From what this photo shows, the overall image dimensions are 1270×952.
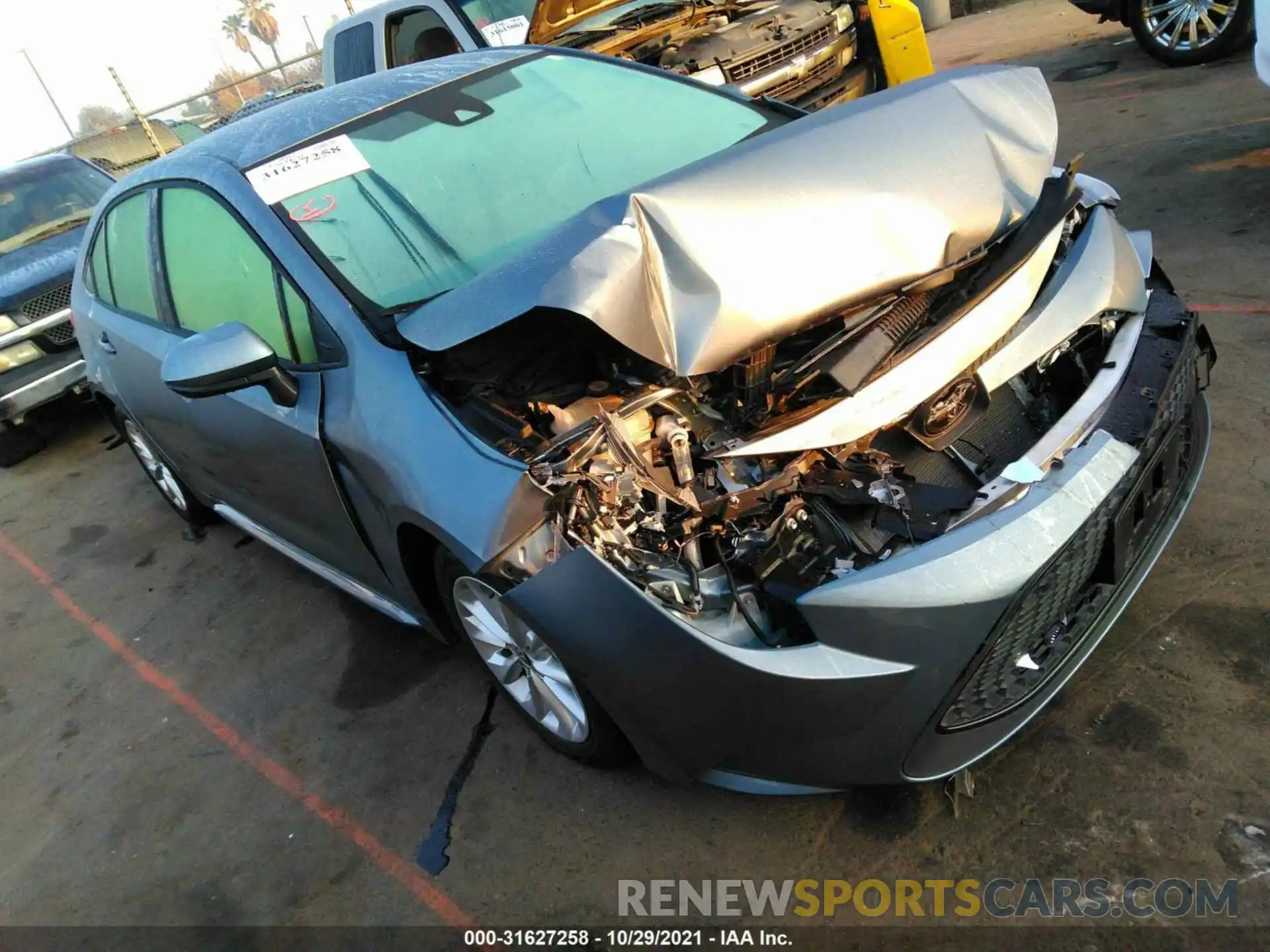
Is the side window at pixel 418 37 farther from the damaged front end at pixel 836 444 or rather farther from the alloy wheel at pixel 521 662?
the alloy wheel at pixel 521 662

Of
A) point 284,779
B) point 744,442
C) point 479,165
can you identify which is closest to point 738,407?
point 744,442

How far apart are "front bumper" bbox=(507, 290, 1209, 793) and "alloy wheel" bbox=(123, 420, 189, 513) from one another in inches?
124

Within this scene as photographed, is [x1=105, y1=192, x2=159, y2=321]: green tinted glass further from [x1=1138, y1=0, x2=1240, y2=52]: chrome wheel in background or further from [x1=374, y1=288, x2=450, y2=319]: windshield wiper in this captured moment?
[x1=1138, y1=0, x2=1240, y2=52]: chrome wheel in background

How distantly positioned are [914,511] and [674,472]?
0.54 metres

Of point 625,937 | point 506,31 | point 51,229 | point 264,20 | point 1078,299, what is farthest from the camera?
point 264,20

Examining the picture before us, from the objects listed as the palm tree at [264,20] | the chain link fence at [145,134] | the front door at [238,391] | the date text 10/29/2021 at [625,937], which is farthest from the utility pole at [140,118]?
the palm tree at [264,20]

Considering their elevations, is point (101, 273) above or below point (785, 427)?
above

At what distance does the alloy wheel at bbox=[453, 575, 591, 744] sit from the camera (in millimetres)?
2287

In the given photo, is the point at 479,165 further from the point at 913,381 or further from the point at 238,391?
the point at 913,381

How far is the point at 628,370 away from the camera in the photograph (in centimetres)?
229

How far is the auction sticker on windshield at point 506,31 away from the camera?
594 centimetres

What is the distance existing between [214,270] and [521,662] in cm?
165

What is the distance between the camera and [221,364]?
237 centimetres

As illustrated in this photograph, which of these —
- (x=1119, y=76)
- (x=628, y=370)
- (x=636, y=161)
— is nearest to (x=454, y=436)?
(x=628, y=370)
